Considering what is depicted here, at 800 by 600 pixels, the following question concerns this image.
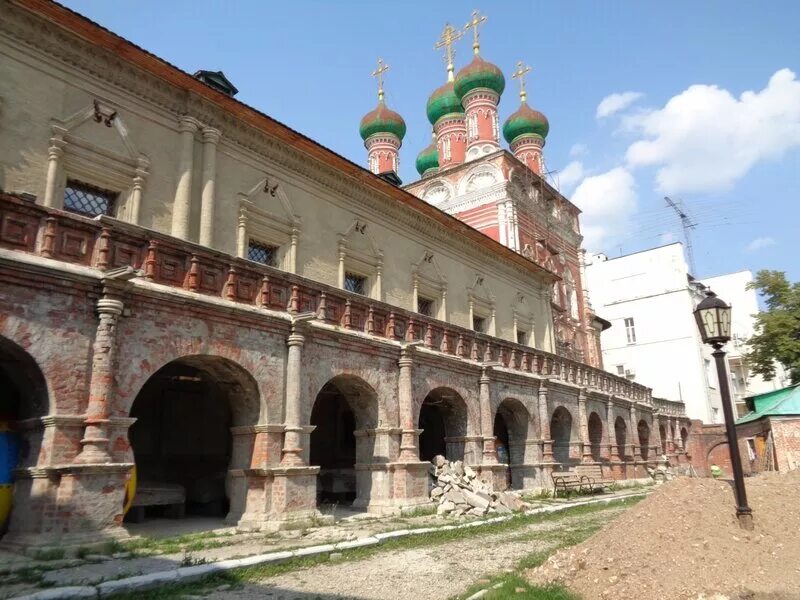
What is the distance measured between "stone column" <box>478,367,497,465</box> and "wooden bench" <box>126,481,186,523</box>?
7430mm

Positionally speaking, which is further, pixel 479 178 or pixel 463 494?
pixel 479 178

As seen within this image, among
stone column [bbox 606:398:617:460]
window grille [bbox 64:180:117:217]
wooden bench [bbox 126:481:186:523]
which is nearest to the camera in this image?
wooden bench [bbox 126:481:186:523]

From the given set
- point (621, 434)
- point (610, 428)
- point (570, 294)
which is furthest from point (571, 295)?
point (610, 428)

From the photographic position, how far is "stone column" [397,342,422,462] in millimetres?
13414

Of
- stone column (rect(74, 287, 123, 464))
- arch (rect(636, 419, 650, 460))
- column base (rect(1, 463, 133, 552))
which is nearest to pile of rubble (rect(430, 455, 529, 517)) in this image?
column base (rect(1, 463, 133, 552))

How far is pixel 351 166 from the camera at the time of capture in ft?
58.8

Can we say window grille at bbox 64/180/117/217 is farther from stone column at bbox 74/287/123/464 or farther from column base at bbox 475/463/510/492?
column base at bbox 475/463/510/492

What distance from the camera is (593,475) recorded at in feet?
67.6

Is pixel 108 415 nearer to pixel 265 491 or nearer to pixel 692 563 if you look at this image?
pixel 265 491

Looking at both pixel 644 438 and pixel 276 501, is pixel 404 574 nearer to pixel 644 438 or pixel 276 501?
pixel 276 501

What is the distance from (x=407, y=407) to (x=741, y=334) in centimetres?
4297

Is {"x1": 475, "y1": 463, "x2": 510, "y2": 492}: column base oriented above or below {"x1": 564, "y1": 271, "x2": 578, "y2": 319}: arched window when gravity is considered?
below

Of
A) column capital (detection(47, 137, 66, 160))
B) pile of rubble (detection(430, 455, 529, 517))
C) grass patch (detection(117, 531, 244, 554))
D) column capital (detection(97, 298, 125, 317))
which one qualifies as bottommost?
grass patch (detection(117, 531, 244, 554))

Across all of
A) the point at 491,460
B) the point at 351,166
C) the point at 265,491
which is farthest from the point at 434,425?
the point at 265,491
